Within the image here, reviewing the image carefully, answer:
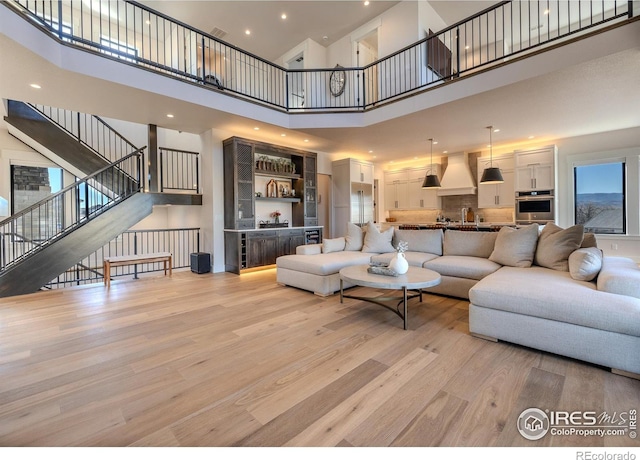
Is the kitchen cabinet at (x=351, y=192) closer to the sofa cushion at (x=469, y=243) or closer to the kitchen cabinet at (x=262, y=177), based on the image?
the kitchen cabinet at (x=262, y=177)

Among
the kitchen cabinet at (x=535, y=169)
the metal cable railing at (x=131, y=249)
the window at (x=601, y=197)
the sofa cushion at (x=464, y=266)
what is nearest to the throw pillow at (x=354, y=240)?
the sofa cushion at (x=464, y=266)

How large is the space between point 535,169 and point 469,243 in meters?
4.31

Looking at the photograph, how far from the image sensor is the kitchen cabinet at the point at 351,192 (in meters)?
8.02

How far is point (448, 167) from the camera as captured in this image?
823 cm

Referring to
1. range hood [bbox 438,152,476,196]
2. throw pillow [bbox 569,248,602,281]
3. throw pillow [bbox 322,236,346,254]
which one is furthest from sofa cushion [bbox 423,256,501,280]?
range hood [bbox 438,152,476,196]

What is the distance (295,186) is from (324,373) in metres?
5.86

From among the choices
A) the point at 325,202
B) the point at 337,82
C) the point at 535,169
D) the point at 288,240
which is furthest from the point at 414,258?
the point at 337,82

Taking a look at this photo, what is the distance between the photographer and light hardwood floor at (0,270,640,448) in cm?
143

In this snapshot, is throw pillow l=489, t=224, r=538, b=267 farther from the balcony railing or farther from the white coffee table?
the balcony railing

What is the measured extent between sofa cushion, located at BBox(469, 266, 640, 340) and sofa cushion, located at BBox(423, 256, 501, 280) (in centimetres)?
64

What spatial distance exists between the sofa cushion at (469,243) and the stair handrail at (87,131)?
289 inches

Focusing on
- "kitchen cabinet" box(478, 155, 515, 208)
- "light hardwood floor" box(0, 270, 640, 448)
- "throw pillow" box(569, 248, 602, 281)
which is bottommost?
"light hardwood floor" box(0, 270, 640, 448)

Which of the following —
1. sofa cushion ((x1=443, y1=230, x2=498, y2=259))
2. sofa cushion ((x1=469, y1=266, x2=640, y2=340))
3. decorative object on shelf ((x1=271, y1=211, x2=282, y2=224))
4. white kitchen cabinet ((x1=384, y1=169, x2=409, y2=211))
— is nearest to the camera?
sofa cushion ((x1=469, y1=266, x2=640, y2=340))

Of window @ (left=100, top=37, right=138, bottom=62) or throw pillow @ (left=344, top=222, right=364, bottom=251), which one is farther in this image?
throw pillow @ (left=344, top=222, right=364, bottom=251)
